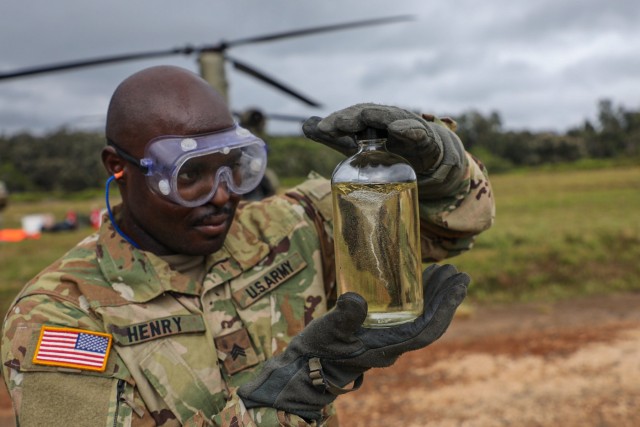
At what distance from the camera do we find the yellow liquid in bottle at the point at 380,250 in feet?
6.82

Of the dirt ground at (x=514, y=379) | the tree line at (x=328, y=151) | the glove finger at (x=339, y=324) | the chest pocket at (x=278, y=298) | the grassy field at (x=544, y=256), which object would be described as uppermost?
the glove finger at (x=339, y=324)

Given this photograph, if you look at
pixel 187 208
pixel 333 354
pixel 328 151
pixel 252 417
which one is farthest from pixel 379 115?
pixel 328 151

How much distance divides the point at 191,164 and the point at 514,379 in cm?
615

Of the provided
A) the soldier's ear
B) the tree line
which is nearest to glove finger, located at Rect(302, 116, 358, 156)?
the soldier's ear

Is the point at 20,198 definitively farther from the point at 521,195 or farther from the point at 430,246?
the point at 430,246

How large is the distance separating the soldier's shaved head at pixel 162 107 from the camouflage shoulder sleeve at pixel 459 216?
0.84m

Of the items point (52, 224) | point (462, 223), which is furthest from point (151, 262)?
point (52, 224)

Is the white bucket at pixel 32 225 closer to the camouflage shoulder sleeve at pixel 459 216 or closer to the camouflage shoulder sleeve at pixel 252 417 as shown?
the camouflage shoulder sleeve at pixel 459 216

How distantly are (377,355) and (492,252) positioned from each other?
11.6 meters

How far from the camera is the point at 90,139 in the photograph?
5662 centimetres

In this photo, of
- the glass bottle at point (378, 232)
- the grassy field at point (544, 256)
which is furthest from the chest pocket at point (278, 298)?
the grassy field at point (544, 256)

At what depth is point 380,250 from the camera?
2084mm

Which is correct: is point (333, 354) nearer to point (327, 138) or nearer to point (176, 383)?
point (176, 383)

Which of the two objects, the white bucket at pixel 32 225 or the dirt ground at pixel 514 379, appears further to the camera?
the white bucket at pixel 32 225
